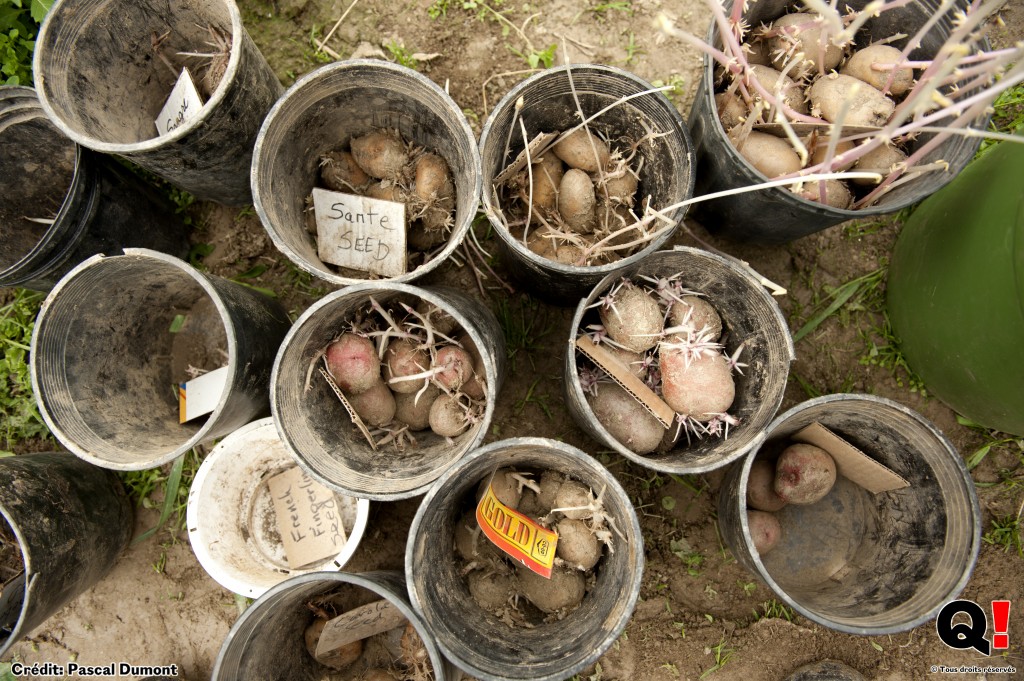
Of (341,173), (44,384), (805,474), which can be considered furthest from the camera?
(341,173)

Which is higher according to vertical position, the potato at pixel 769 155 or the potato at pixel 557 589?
the potato at pixel 769 155

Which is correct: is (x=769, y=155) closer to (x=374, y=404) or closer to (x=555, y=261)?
(x=555, y=261)

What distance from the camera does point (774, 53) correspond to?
178 cm

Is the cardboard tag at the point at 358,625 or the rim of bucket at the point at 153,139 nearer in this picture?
the rim of bucket at the point at 153,139

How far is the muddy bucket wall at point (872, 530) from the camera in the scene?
5.38 feet

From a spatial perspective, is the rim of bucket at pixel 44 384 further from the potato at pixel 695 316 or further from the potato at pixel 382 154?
the potato at pixel 695 316

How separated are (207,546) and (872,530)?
2.24m

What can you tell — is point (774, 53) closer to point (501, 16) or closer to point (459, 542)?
point (501, 16)

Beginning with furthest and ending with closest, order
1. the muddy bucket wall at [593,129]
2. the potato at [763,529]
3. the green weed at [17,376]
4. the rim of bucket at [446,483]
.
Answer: the green weed at [17,376], the potato at [763,529], the muddy bucket wall at [593,129], the rim of bucket at [446,483]

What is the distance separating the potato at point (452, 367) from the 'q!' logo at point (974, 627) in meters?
1.98

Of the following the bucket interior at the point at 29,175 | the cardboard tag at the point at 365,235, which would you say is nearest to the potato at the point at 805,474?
the cardboard tag at the point at 365,235

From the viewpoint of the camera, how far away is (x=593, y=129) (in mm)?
1890

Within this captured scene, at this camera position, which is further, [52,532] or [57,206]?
[57,206]

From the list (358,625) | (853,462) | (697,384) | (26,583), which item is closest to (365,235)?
(697,384)
